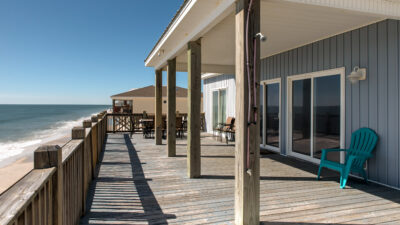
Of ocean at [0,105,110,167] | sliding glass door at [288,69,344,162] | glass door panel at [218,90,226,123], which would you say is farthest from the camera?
ocean at [0,105,110,167]

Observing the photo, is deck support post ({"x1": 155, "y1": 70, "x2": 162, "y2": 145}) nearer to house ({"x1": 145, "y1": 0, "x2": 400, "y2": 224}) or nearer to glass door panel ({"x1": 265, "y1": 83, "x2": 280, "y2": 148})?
house ({"x1": 145, "y1": 0, "x2": 400, "y2": 224})

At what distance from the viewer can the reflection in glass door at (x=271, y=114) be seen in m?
6.35

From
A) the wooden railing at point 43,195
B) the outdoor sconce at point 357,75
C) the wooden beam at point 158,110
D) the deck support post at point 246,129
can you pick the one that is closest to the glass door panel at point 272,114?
the outdoor sconce at point 357,75

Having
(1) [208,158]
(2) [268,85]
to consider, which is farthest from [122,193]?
(2) [268,85]

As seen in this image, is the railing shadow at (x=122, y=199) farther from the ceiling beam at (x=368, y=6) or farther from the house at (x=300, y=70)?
the ceiling beam at (x=368, y=6)

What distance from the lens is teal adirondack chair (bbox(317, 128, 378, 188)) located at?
3680mm

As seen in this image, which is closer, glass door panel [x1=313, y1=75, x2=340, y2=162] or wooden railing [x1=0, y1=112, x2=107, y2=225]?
wooden railing [x1=0, y1=112, x2=107, y2=225]

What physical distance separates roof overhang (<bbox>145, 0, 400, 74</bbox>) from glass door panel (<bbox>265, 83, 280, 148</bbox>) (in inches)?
40.8

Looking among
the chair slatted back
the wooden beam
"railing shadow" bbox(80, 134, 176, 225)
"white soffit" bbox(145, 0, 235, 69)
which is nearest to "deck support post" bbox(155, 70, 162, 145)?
the wooden beam

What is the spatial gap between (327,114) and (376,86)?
1.10 metres

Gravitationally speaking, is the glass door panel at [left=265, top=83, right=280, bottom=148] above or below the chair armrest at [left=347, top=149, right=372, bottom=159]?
above

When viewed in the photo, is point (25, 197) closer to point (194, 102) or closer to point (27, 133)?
point (194, 102)

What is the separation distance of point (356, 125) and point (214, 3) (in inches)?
118

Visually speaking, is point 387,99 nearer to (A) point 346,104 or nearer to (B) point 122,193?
(A) point 346,104
